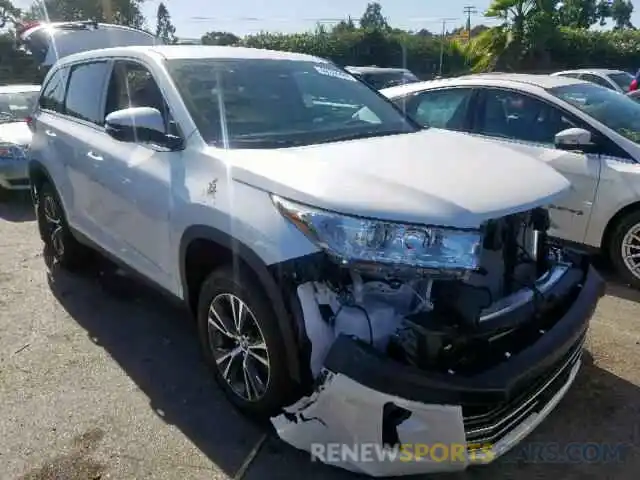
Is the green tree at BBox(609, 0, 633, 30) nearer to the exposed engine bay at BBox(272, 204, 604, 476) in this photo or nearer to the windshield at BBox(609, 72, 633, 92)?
the windshield at BBox(609, 72, 633, 92)

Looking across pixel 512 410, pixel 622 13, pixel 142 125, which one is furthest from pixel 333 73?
pixel 622 13

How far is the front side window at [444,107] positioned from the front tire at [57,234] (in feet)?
10.3

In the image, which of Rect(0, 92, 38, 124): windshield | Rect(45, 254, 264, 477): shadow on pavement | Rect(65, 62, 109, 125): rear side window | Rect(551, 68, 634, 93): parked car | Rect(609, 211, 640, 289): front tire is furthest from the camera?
Rect(551, 68, 634, 93): parked car

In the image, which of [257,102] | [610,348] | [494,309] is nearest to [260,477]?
[494,309]

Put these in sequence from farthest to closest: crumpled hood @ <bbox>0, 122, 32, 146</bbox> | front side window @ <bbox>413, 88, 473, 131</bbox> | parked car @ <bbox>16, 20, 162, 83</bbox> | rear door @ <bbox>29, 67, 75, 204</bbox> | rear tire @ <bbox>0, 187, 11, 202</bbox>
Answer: parked car @ <bbox>16, 20, 162, 83</bbox> < rear tire @ <bbox>0, 187, 11, 202</bbox> < crumpled hood @ <bbox>0, 122, 32, 146</bbox> < front side window @ <bbox>413, 88, 473, 131</bbox> < rear door @ <bbox>29, 67, 75, 204</bbox>

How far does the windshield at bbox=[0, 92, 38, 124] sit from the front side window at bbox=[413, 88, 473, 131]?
20.3 ft

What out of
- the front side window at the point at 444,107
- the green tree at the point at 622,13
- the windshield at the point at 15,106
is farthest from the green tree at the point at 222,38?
the green tree at the point at 622,13

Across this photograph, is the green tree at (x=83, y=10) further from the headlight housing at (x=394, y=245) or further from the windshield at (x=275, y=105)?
the headlight housing at (x=394, y=245)

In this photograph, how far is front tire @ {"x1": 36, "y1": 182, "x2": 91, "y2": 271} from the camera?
15.8 ft

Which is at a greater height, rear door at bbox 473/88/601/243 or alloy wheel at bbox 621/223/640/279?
rear door at bbox 473/88/601/243

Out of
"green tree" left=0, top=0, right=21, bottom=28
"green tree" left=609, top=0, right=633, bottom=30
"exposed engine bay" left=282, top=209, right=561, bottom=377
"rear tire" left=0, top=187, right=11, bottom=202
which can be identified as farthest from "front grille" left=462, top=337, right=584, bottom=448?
"green tree" left=609, top=0, right=633, bottom=30

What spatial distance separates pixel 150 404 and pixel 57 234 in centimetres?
240

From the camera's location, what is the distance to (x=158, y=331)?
13.2ft

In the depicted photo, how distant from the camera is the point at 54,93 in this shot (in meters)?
4.99
